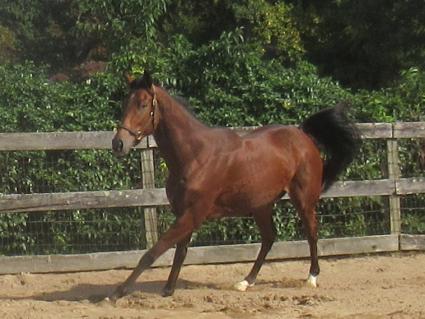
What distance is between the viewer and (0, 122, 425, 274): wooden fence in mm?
9062

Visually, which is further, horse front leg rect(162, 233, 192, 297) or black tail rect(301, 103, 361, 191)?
black tail rect(301, 103, 361, 191)

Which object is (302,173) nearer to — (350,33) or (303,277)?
(303,277)

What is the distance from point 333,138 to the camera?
30.3 ft

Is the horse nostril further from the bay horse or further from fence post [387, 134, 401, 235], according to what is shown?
fence post [387, 134, 401, 235]

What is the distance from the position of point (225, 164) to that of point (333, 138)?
171cm

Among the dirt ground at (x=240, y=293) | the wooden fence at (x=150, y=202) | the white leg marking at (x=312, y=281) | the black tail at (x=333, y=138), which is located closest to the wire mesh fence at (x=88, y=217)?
the wooden fence at (x=150, y=202)

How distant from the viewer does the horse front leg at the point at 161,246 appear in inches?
293

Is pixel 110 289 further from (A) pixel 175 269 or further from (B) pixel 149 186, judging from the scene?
(B) pixel 149 186

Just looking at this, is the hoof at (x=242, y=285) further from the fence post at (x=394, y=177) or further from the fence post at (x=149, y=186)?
the fence post at (x=394, y=177)

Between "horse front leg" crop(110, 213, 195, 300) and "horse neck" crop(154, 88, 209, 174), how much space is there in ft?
1.59

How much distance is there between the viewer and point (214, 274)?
9453 mm

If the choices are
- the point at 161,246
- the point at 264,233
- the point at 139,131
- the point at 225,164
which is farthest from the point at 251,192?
the point at 139,131

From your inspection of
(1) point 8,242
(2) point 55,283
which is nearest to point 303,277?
(2) point 55,283

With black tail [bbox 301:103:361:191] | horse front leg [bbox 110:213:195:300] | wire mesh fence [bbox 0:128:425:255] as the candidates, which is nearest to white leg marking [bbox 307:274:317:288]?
black tail [bbox 301:103:361:191]
